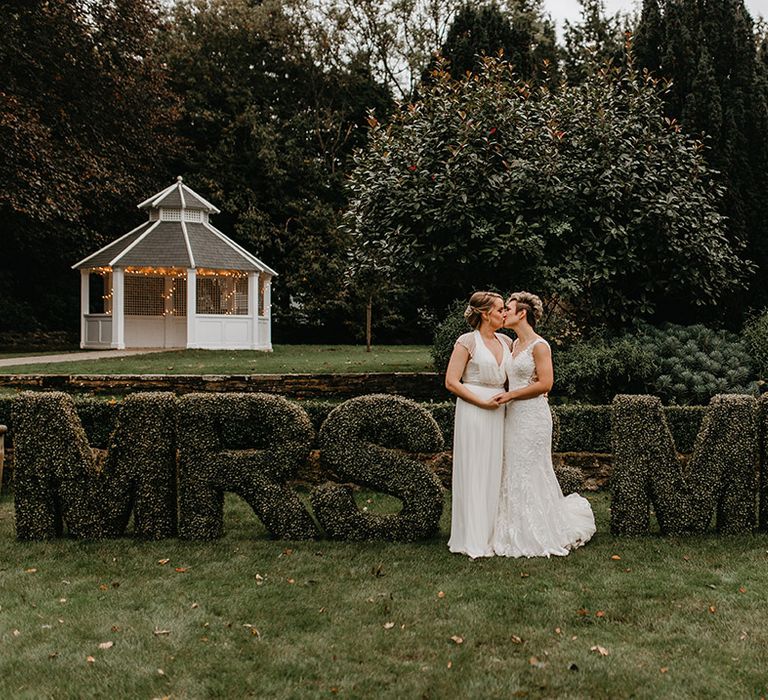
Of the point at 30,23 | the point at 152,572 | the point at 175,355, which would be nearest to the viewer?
the point at 152,572

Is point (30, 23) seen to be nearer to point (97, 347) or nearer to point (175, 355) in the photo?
point (97, 347)

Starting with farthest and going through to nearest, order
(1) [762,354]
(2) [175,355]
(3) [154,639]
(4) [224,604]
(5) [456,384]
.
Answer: (2) [175,355], (1) [762,354], (5) [456,384], (4) [224,604], (3) [154,639]

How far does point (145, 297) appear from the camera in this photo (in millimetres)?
25719

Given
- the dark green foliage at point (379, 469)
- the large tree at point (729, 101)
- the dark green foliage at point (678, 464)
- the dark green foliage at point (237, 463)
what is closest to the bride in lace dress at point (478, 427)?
the dark green foliage at point (379, 469)

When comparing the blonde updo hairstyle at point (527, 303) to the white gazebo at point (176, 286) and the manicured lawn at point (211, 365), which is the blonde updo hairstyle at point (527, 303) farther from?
the white gazebo at point (176, 286)

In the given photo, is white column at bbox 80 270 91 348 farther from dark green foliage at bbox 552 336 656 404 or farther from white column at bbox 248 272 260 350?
dark green foliage at bbox 552 336 656 404

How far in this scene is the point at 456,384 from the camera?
6.29m

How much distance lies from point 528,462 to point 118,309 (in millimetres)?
19621

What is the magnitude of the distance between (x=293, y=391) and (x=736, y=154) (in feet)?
27.7

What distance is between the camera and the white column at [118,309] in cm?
2328

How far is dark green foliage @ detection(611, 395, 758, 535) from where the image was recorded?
649 cm

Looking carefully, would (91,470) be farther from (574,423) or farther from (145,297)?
(145,297)

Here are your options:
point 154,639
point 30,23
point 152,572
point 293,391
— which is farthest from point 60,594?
point 30,23

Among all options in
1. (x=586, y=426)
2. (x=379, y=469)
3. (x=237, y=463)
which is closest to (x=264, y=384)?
(x=586, y=426)
